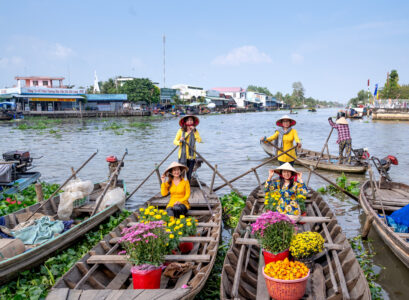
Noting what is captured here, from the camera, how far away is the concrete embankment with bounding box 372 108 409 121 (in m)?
48.9

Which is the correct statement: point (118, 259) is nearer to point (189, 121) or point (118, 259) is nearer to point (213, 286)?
point (213, 286)

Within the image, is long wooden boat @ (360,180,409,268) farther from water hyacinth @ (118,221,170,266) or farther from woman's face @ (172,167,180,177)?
water hyacinth @ (118,221,170,266)

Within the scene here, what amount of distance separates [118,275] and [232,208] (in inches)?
184

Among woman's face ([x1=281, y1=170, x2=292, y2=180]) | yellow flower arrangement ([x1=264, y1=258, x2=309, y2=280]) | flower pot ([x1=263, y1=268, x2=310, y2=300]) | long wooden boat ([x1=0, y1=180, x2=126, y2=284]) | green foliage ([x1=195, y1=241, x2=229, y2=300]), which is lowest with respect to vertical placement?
green foliage ([x1=195, y1=241, x2=229, y2=300])

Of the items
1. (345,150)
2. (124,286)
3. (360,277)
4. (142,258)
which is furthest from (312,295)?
(345,150)

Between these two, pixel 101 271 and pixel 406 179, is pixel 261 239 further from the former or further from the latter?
pixel 406 179

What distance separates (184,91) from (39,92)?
36009mm

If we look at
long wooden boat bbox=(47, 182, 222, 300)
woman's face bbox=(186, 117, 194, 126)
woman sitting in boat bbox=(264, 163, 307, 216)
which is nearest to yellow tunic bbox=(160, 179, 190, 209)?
long wooden boat bbox=(47, 182, 222, 300)

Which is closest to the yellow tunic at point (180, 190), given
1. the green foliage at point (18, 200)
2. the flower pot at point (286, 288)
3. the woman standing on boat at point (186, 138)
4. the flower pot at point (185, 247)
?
the flower pot at point (185, 247)

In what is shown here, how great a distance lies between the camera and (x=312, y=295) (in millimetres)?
3824

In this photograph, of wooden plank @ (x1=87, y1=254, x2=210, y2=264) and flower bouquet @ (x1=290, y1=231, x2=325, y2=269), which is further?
wooden plank @ (x1=87, y1=254, x2=210, y2=264)

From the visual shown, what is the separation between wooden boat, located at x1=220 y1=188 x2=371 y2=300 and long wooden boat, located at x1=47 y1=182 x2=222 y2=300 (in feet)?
1.12

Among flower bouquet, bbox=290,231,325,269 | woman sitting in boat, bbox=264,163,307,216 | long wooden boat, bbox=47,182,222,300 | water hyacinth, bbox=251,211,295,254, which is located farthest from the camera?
woman sitting in boat, bbox=264,163,307,216

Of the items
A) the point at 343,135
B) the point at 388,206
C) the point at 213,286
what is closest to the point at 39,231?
the point at 213,286
